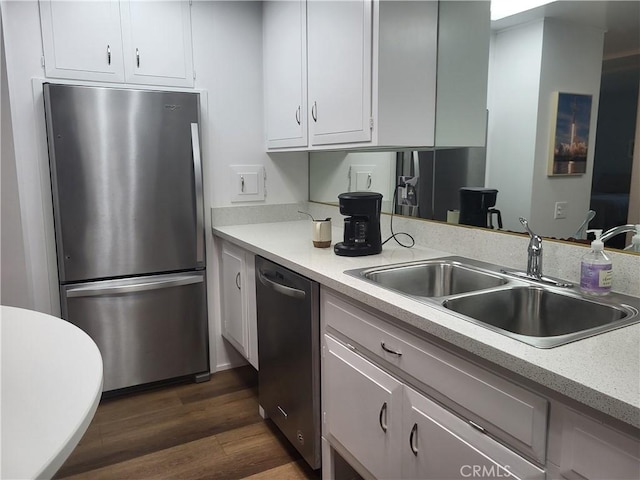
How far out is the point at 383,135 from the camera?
190 centimetres

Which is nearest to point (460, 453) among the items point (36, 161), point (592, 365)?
point (592, 365)

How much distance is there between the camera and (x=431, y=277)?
1.86 m

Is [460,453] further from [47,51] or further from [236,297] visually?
[47,51]

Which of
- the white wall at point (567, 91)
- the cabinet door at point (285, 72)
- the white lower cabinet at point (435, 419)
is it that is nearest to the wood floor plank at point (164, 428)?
the white lower cabinet at point (435, 419)

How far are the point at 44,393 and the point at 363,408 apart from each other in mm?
1047

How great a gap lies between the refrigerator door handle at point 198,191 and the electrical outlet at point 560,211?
5.99ft

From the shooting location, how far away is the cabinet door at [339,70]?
6.28 ft

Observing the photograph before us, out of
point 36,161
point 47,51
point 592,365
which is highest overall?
point 47,51

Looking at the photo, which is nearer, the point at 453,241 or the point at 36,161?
Answer: the point at 453,241

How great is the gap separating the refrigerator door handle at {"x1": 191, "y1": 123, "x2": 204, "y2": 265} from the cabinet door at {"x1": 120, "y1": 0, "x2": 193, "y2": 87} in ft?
1.14

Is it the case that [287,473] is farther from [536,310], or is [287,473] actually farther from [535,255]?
[535,255]

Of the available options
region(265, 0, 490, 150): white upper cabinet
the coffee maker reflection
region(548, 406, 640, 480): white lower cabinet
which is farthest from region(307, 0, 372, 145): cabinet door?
region(548, 406, 640, 480): white lower cabinet

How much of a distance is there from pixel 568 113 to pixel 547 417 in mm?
1071

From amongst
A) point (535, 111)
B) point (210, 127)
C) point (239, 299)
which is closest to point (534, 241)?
point (535, 111)
